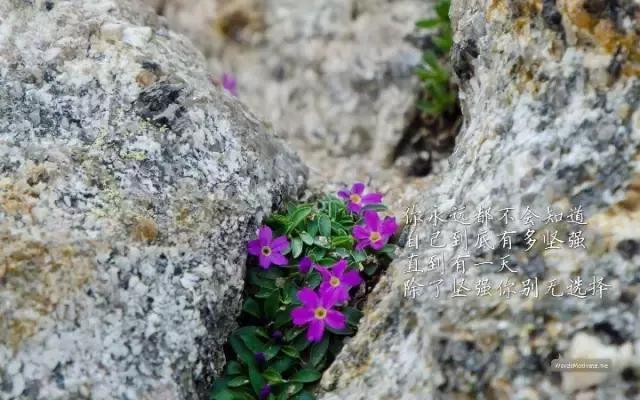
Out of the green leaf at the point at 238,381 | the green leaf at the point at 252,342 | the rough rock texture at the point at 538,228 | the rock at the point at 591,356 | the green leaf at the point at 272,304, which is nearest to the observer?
the rock at the point at 591,356

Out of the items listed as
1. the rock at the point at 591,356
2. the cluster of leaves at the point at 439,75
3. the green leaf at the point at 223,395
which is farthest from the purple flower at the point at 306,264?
the cluster of leaves at the point at 439,75

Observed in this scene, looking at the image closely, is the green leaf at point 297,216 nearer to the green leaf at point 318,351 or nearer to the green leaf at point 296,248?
the green leaf at point 296,248

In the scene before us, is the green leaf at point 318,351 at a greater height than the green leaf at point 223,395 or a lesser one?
greater

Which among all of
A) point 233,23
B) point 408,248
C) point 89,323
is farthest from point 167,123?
point 233,23

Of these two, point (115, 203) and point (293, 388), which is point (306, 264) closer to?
point (293, 388)

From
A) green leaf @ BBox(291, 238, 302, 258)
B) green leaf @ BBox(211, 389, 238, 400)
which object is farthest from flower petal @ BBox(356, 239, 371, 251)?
green leaf @ BBox(211, 389, 238, 400)

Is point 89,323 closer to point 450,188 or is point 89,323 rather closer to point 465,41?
point 450,188
